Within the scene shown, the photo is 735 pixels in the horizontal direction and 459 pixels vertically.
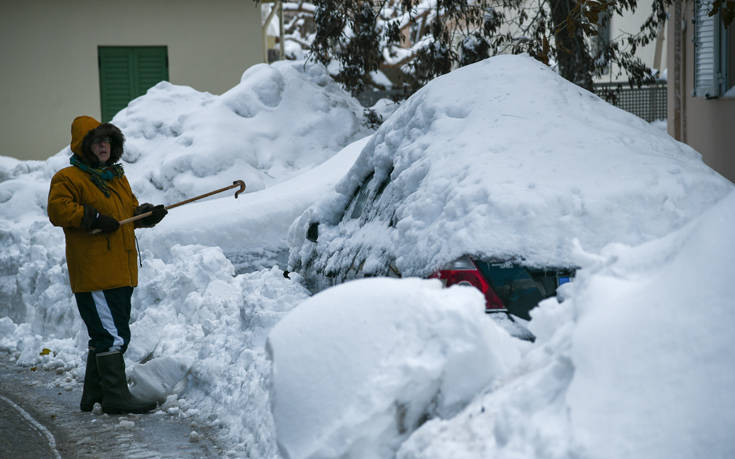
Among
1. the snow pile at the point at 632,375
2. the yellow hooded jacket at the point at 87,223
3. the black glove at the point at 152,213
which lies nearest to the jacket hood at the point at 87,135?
the yellow hooded jacket at the point at 87,223

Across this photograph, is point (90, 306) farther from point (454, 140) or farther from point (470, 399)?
point (470, 399)

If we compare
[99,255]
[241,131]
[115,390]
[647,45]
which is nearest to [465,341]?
[115,390]

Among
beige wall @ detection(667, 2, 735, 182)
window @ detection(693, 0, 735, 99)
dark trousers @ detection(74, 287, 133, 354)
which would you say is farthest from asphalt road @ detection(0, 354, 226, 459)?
beige wall @ detection(667, 2, 735, 182)

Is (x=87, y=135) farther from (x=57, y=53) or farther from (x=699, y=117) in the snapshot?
(x=57, y=53)

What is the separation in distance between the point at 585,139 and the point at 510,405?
203 cm

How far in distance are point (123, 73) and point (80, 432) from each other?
44.8ft

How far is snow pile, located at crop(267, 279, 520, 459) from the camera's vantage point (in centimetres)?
301

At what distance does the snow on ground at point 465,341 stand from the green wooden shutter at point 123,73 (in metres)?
10.3

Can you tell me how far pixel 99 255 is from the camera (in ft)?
18.4

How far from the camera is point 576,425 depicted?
2.50 metres

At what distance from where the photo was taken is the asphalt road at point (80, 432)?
15.3 ft

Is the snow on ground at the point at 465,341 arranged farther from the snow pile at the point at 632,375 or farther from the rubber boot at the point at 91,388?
the rubber boot at the point at 91,388

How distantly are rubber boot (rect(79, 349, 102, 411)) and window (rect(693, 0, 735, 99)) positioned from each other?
286 inches

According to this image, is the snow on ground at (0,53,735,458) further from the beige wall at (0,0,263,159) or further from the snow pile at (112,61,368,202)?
the beige wall at (0,0,263,159)
